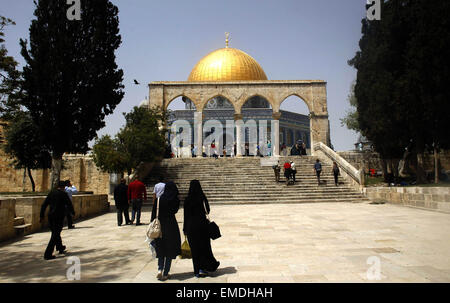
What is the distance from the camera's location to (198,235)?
12.7ft

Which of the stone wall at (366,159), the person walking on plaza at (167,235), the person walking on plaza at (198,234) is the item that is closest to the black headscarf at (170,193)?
the person walking on plaza at (167,235)

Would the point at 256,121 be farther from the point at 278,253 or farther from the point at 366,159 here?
the point at 278,253

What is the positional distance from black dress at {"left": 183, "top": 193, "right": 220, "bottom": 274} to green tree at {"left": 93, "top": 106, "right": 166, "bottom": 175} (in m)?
11.3

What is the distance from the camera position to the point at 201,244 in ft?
12.7

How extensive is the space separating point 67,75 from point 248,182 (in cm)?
912

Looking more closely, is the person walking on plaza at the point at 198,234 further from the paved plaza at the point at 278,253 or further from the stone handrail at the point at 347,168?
the stone handrail at the point at 347,168

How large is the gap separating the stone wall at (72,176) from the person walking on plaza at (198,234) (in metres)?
20.2

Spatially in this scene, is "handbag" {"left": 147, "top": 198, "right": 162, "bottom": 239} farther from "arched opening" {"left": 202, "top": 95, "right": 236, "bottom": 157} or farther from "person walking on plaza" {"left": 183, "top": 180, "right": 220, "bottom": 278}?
"arched opening" {"left": 202, "top": 95, "right": 236, "bottom": 157}

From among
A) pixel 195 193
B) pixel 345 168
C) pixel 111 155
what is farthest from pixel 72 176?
pixel 195 193

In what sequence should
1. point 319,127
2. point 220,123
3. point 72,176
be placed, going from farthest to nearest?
point 220,123 < point 319,127 < point 72,176

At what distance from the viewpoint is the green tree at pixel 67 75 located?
1160 cm

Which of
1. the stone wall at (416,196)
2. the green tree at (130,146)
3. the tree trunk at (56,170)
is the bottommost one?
the stone wall at (416,196)

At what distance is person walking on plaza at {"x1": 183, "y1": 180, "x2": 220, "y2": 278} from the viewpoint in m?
3.83

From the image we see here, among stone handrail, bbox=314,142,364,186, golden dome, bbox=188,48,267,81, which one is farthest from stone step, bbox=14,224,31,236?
golden dome, bbox=188,48,267,81
